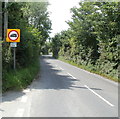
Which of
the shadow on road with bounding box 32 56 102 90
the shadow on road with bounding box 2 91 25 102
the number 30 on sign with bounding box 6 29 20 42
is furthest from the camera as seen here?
the shadow on road with bounding box 32 56 102 90

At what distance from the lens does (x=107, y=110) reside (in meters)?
6.61

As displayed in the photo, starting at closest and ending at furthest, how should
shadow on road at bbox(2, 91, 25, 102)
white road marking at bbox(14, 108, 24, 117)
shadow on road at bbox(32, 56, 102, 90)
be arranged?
white road marking at bbox(14, 108, 24, 117), shadow on road at bbox(2, 91, 25, 102), shadow on road at bbox(32, 56, 102, 90)

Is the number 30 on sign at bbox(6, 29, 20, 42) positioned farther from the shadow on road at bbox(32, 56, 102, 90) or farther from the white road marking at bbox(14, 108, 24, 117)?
the white road marking at bbox(14, 108, 24, 117)

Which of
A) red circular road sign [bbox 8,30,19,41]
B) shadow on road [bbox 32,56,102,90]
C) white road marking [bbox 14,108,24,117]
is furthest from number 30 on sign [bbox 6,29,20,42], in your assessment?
white road marking [bbox 14,108,24,117]

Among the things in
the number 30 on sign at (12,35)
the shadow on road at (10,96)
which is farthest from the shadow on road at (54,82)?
the number 30 on sign at (12,35)

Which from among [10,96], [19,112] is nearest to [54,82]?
[10,96]

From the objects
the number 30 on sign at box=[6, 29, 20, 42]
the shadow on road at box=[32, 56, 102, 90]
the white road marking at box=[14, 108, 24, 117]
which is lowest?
the shadow on road at box=[32, 56, 102, 90]

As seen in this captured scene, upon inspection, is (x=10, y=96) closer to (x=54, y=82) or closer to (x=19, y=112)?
(x=19, y=112)

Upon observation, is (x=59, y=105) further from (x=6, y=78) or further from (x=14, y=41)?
(x=14, y=41)

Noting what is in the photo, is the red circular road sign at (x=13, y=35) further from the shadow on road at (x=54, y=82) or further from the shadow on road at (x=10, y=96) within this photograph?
the shadow on road at (x=10, y=96)

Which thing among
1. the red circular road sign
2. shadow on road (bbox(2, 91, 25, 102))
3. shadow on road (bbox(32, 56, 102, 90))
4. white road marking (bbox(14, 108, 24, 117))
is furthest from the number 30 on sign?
white road marking (bbox(14, 108, 24, 117))

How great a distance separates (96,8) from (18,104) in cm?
1298

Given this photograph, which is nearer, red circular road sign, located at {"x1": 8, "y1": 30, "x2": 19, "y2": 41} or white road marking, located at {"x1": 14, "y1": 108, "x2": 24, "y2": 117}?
white road marking, located at {"x1": 14, "y1": 108, "x2": 24, "y2": 117}

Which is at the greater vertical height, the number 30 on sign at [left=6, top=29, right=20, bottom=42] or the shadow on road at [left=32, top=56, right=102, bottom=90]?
the number 30 on sign at [left=6, top=29, right=20, bottom=42]
